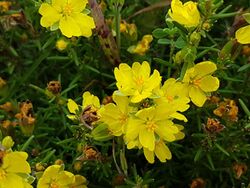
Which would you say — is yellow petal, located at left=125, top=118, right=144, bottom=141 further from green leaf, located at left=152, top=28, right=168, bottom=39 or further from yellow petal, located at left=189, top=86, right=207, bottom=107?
green leaf, located at left=152, top=28, right=168, bottom=39

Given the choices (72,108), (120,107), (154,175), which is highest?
(120,107)

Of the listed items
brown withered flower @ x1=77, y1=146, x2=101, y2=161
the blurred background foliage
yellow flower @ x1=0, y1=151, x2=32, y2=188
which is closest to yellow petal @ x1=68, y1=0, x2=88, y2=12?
the blurred background foliage

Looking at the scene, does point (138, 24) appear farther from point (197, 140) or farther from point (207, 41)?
point (197, 140)

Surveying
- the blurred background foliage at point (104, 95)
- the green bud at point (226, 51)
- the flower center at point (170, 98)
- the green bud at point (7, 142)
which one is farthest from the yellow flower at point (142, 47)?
the green bud at point (7, 142)

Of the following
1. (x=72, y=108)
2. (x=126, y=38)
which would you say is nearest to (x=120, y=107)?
(x=72, y=108)

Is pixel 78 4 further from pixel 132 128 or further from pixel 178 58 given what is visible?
pixel 132 128

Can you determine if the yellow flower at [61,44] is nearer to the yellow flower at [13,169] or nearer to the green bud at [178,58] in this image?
the green bud at [178,58]

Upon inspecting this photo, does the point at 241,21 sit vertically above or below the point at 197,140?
above
